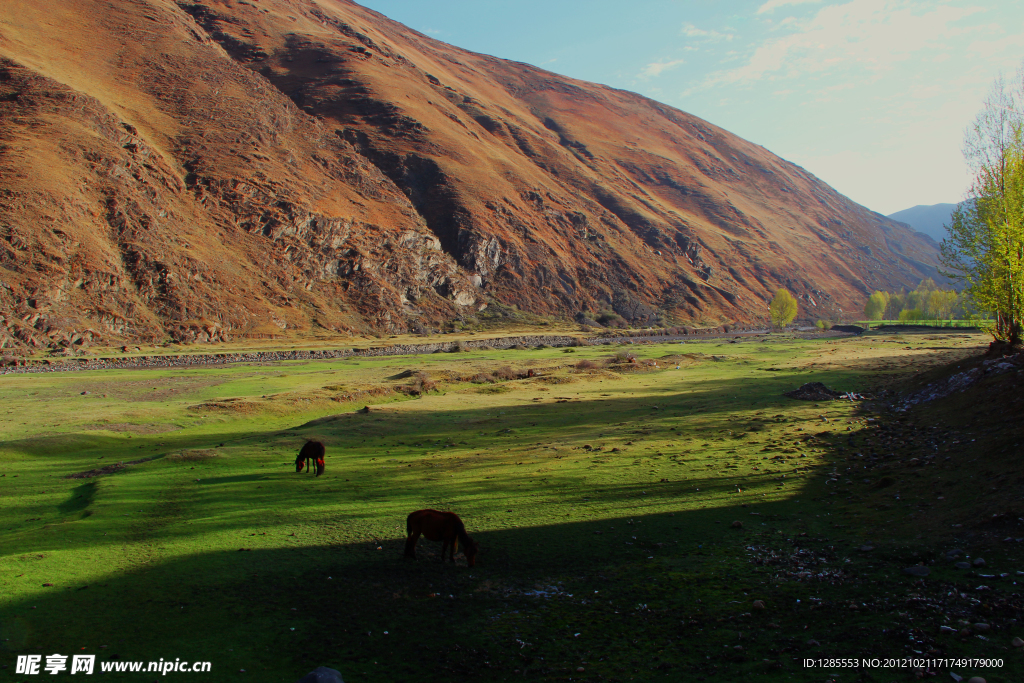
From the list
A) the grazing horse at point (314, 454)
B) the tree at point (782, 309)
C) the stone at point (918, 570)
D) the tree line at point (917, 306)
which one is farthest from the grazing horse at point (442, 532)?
the tree line at point (917, 306)

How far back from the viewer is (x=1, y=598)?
849cm

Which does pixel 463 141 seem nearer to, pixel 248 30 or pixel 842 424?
pixel 248 30

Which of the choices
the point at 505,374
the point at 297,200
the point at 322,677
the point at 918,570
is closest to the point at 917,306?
the point at 505,374

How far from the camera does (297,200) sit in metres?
101

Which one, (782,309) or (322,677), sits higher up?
(782,309)

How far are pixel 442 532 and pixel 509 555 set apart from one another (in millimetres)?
1316

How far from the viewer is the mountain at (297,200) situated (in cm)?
7350

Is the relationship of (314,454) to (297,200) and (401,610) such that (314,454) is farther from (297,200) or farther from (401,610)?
(297,200)

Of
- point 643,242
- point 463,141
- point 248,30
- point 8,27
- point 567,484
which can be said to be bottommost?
point 567,484

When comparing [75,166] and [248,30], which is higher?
[248,30]

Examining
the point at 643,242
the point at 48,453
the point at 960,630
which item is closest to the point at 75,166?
the point at 48,453

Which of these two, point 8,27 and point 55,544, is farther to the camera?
point 8,27

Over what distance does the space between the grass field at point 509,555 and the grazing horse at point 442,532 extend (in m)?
0.29

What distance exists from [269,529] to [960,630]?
11406 millimetres
